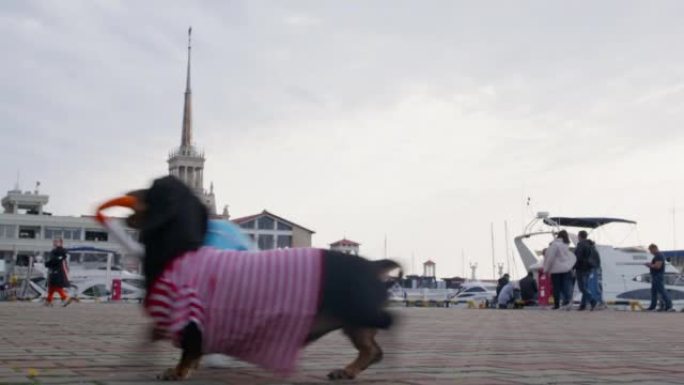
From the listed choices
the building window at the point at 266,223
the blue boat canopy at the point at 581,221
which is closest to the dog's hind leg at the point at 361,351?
the blue boat canopy at the point at 581,221

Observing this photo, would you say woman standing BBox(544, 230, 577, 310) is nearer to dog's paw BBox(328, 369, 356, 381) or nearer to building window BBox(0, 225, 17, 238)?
dog's paw BBox(328, 369, 356, 381)

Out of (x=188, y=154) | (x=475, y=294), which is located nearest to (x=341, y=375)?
(x=475, y=294)

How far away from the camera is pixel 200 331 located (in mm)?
3055

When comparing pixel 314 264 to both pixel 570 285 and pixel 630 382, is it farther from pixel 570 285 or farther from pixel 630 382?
pixel 570 285

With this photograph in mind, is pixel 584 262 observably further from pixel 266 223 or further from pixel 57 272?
pixel 266 223

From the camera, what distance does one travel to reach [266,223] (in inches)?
3029

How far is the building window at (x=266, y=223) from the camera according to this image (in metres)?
74.6

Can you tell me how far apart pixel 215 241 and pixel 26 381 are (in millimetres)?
1048

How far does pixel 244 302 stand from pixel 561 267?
13.4m

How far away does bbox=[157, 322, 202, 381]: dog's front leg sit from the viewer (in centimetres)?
305

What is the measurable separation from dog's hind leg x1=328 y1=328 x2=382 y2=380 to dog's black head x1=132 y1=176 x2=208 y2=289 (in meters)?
0.75

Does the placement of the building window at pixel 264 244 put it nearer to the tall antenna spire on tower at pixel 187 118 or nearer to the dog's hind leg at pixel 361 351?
the dog's hind leg at pixel 361 351

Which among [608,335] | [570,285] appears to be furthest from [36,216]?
[608,335]

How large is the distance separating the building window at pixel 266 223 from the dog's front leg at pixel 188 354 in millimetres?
70215
